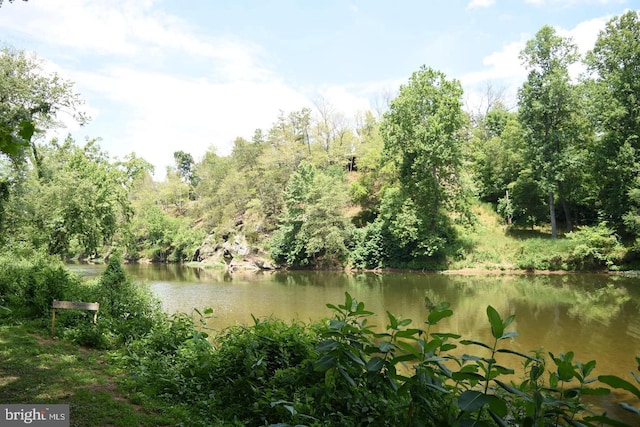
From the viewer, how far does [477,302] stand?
54.2ft

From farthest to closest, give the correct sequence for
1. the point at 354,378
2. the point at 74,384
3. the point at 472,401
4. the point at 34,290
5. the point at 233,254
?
the point at 233,254
the point at 34,290
the point at 74,384
the point at 354,378
the point at 472,401

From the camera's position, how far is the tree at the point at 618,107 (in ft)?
74.0

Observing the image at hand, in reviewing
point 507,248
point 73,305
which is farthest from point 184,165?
point 73,305

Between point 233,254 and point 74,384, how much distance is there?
33032 millimetres

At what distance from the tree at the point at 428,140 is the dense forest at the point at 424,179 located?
8 cm

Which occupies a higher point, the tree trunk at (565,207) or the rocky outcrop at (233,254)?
the tree trunk at (565,207)

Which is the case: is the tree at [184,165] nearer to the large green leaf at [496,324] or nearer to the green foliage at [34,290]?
the green foliage at [34,290]

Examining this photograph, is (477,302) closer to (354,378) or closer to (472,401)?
(354,378)

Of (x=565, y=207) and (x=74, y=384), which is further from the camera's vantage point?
(x=565, y=207)

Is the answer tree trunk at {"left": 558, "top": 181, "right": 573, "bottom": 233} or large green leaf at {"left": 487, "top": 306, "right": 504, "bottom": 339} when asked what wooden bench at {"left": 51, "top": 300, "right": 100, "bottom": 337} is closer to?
large green leaf at {"left": 487, "top": 306, "right": 504, "bottom": 339}

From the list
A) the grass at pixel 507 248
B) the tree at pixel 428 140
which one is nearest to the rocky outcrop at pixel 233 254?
the tree at pixel 428 140

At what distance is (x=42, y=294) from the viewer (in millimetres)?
8781

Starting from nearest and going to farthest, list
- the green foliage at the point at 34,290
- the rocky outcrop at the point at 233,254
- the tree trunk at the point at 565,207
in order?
the green foliage at the point at 34,290 < the tree trunk at the point at 565,207 < the rocky outcrop at the point at 233,254

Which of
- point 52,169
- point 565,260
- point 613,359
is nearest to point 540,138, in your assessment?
point 565,260
